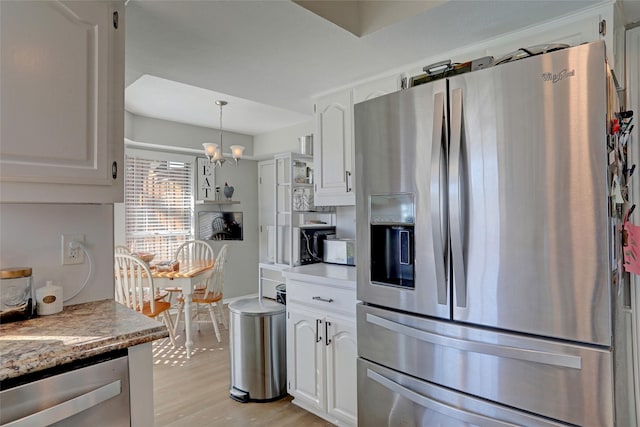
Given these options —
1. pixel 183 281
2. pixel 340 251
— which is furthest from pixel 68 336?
pixel 183 281

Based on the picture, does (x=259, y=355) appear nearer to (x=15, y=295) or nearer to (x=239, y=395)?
(x=239, y=395)

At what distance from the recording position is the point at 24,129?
1.25 m

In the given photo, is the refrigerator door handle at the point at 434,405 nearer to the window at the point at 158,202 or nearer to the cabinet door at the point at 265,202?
the window at the point at 158,202

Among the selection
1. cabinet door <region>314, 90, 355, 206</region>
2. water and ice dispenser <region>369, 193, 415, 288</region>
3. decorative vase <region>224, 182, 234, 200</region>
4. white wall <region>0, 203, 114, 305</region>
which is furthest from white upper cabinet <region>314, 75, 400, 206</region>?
decorative vase <region>224, 182, 234, 200</region>

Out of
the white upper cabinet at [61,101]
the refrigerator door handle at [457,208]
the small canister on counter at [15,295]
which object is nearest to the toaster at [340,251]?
the refrigerator door handle at [457,208]

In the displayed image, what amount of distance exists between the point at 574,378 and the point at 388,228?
2.88 feet

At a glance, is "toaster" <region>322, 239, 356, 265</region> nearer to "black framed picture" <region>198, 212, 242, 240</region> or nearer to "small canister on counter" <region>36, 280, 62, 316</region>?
"small canister on counter" <region>36, 280, 62, 316</region>

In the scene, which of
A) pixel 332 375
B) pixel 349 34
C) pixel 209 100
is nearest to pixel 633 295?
pixel 332 375

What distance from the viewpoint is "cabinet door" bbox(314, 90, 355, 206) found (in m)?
2.49

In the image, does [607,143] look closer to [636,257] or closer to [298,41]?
[636,257]

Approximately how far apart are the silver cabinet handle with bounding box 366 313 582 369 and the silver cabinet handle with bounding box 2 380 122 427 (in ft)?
3.62

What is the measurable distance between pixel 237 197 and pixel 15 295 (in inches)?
164

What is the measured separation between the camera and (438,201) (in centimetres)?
144

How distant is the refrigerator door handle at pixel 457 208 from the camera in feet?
4.52
